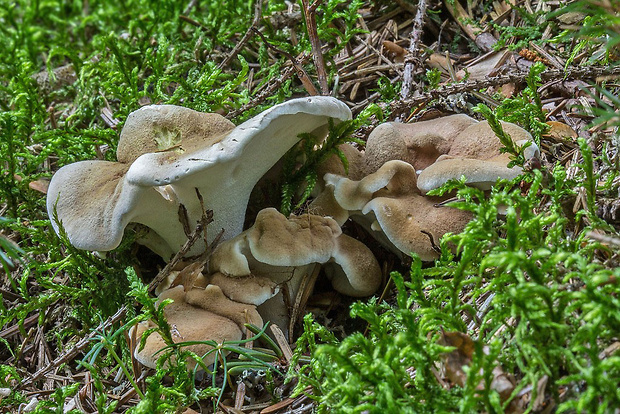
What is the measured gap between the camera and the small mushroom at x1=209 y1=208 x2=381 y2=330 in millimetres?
2336

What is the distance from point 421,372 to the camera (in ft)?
5.05

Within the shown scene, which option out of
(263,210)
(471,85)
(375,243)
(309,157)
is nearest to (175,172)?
(263,210)

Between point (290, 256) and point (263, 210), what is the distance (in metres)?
0.29

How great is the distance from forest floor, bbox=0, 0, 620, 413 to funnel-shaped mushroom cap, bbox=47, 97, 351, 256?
0.84 feet

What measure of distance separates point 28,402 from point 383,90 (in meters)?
2.49

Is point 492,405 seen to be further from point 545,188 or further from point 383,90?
point 383,90

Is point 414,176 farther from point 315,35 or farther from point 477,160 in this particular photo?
point 315,35

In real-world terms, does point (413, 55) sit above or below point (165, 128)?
below

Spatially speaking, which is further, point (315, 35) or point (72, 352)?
point (315, 35)

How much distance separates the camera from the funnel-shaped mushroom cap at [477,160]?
7.30 ft

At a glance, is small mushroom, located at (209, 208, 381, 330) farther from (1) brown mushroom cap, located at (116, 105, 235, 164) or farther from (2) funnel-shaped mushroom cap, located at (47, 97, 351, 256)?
(1) brown mushroom cap, located at (116, 105, 235, 164)

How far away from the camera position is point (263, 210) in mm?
2473

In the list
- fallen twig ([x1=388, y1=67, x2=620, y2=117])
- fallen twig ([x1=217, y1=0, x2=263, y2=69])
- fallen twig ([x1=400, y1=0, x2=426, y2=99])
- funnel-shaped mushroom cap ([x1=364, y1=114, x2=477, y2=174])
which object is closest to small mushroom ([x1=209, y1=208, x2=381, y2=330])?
funnel-shaped mushroom cap ([x1=364, y1=114, x2=477, y2=174])

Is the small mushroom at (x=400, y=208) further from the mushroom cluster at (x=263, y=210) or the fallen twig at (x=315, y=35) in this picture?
the fallen twig at (x=315, y=35)
